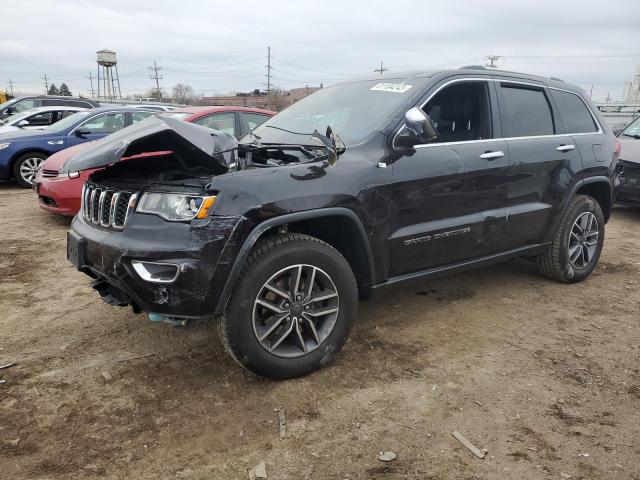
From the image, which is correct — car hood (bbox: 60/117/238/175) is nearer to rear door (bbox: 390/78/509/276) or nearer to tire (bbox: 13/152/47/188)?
rear door (bbox: 390/78/509/276)

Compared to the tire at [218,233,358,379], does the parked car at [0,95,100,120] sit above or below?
above

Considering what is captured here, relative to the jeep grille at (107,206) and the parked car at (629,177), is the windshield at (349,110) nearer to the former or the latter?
the jeep grille at (107,206)

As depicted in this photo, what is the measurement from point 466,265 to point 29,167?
849cm

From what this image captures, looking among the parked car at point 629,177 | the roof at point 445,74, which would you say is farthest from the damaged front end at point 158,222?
the parked car at point 629,177

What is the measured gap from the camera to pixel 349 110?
3.71 m

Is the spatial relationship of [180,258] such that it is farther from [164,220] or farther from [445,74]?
[445,74]

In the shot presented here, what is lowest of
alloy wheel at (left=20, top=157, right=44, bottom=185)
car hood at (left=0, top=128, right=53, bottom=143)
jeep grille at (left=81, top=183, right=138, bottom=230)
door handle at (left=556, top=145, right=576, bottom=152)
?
alloy wheel at (left=20, top=157, right=44, bottom=185)

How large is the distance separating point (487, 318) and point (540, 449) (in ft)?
5.37

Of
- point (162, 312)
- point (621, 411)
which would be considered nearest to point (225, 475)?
point (162, 312)

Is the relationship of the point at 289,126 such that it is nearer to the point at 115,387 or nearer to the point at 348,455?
the point at 115,387

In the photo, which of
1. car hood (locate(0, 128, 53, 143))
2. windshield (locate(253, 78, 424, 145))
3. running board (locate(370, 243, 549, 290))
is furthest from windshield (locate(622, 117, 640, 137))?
car hood (locate(0, 128, 53, 143))

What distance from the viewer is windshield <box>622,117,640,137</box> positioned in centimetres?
888

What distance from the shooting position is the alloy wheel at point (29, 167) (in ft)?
30.0

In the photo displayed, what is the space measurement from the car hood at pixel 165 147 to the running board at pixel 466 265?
51.5 inches
